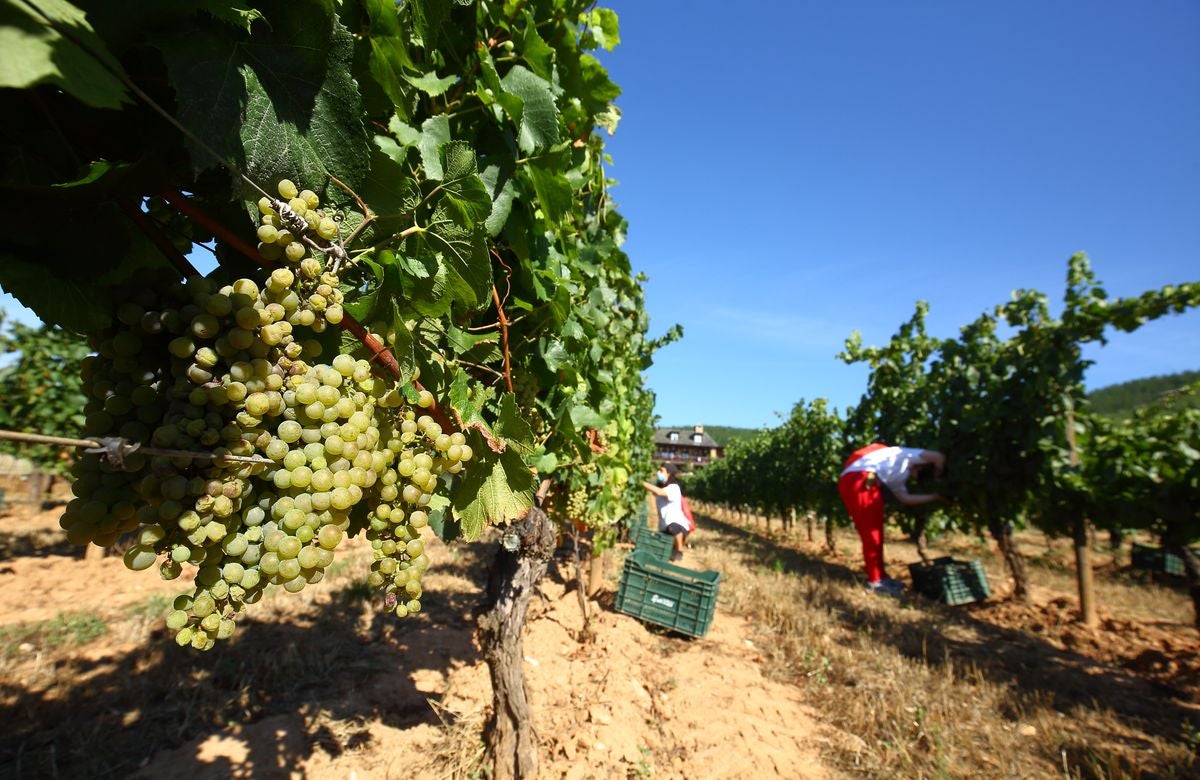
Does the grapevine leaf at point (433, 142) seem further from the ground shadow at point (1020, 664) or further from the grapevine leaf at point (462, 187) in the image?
the ground shadow at point (1020, 664)

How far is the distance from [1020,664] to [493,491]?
7691 mm

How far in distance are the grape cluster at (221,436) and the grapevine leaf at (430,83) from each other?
96 cm

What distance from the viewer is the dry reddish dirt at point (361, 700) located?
11.8ft

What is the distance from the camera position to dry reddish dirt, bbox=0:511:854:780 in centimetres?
359

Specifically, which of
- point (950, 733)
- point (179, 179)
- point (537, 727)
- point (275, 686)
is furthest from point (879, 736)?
point (179, 179)

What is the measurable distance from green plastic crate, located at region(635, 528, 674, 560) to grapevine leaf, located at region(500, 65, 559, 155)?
33.8 feet

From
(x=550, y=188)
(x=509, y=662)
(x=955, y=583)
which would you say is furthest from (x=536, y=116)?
(x=955, y=583)

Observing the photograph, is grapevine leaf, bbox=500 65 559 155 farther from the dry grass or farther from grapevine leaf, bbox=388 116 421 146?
the dry grass

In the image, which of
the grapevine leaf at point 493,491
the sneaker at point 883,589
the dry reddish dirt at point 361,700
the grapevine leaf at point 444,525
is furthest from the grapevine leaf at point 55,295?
the sneaker at point 883,589

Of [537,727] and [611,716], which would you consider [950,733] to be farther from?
[537,727]

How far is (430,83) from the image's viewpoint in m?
1.78

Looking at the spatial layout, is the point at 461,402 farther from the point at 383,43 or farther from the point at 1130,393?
the point at 1130,393

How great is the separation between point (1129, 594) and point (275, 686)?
1543cm

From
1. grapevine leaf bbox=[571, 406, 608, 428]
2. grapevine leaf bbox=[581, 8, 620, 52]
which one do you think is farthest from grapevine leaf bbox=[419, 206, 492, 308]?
grapevine leaf bbox=[581, 8, 620, 52]
